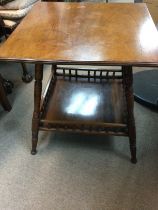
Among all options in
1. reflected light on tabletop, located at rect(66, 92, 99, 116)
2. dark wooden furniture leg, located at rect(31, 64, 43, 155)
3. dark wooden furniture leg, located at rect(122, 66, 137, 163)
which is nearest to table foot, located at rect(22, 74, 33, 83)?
reflected light on tabletop, located at rect(66, 92, 99, 116)

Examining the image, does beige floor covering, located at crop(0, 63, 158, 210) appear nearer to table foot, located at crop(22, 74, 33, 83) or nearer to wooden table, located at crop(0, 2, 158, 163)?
wooden table, located at crop(0, 2, 158, 163)

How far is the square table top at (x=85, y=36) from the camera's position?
2.93ft

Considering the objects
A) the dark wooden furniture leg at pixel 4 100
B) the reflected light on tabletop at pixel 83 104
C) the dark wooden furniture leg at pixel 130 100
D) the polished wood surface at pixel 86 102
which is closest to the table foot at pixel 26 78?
the dark wooden furniture leg at pixel 4 100

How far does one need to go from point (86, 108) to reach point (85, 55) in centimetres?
50

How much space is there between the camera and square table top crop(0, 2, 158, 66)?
35.1 inches

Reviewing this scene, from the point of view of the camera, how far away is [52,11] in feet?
4.22

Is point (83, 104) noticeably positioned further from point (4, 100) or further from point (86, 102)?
point (4, 100)

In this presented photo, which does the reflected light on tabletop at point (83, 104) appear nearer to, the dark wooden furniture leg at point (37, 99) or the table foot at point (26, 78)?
the dark wooden furniture leg at point (37, 99)

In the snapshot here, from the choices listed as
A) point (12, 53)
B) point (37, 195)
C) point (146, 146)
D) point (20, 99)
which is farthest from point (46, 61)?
point (20, 99)

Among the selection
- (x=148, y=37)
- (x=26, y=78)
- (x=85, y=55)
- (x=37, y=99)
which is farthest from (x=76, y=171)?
(x=26, y=78)

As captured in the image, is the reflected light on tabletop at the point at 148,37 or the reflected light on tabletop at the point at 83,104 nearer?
the reflected light on tabletop at the point at 148,37

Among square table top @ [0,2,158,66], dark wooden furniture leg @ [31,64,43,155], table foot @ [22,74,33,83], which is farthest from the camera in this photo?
table foot @ [22,74,33,83]

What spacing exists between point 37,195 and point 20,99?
80 cm

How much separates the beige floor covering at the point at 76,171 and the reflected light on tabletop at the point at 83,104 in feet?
0.55
